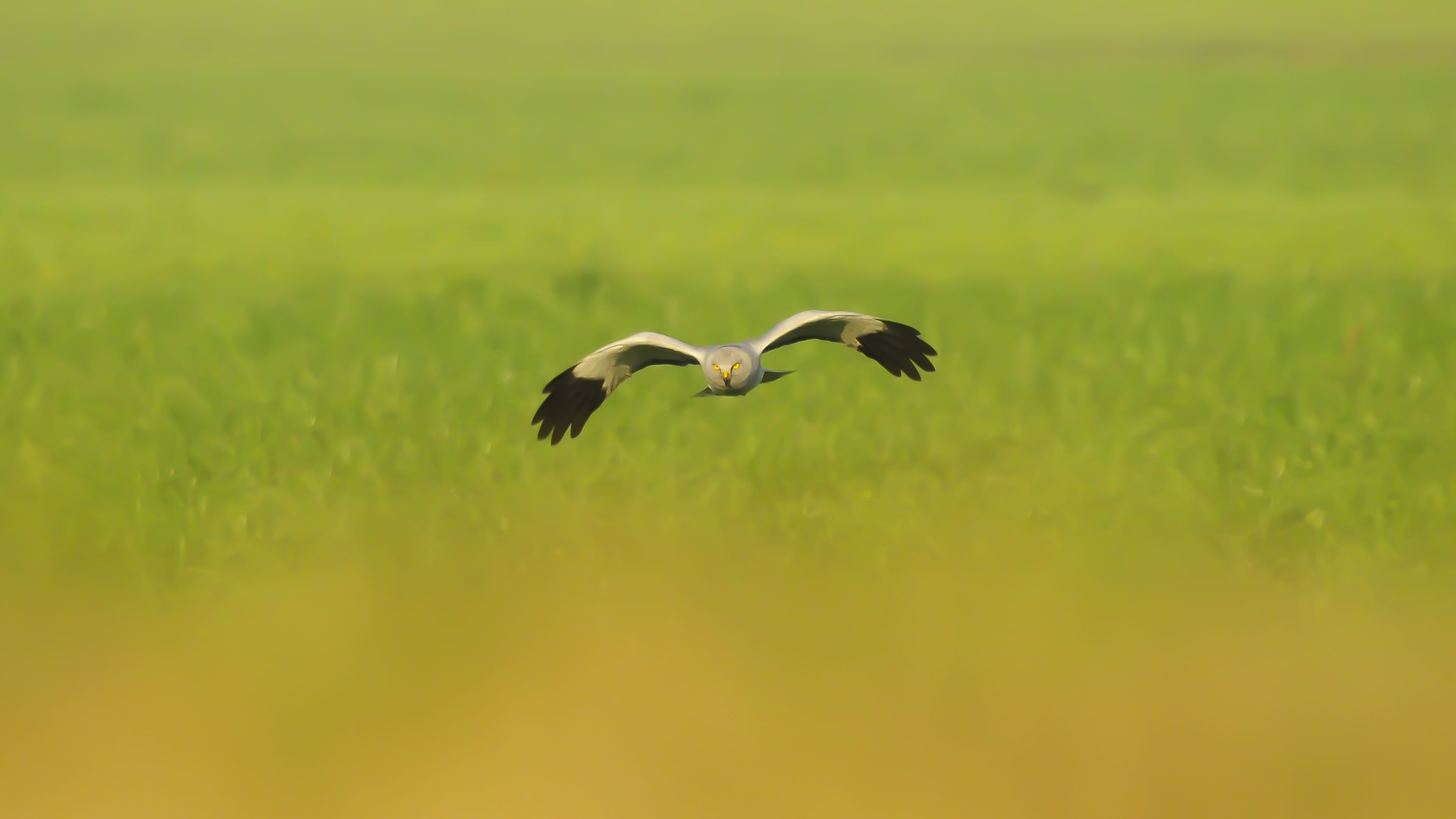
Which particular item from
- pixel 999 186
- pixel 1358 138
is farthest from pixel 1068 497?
pixel 1358 138

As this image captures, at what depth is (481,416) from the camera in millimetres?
5055

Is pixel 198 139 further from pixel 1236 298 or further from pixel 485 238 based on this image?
pixel 1236 298

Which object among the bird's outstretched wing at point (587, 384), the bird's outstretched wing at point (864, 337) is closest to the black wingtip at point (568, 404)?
the bird's outstretched wing at point (587, 384)

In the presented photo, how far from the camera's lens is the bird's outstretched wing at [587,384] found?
4.04 metres

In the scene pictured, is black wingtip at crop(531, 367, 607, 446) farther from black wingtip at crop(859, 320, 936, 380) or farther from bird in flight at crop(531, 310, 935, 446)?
black wingtip at crop(859, 320, 936, 380)

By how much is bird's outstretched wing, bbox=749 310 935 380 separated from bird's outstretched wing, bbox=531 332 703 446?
0.32m

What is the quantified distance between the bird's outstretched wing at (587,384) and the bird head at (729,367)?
0.36m

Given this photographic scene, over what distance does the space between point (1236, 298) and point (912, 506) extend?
2117mm

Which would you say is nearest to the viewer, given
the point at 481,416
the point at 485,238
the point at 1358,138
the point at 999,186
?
the point at 481,416

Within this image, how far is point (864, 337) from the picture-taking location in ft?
14.5

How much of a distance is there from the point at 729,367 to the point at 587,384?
0.79 meters

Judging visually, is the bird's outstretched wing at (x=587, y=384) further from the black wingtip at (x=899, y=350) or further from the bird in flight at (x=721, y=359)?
the black wingtip at (x=899, y=350)

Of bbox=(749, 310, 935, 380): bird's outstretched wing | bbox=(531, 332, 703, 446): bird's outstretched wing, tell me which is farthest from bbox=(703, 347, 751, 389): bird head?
bbox=(531, 332, 703, 446): bird's outstretched wing

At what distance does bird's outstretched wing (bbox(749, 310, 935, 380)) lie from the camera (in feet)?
12.4
